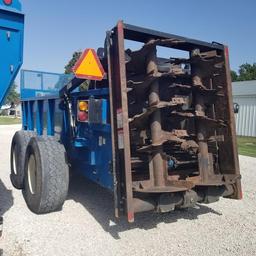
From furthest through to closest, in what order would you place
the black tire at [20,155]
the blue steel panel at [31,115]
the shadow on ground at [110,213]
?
the blue steel panel at [31,115] < the black tire at [20,155] < the shadow on ground at [110,213]

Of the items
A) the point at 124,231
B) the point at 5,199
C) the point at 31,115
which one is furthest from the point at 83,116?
the point at 31,115

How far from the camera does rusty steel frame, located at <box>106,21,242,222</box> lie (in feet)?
12.5

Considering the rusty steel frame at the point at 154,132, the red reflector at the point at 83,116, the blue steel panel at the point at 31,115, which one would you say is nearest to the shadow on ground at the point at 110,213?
the rusty steel frame at the point at 154,132

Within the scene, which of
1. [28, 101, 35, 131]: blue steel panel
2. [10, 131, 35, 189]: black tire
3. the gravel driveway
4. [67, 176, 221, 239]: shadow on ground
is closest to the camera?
the gravel driveway

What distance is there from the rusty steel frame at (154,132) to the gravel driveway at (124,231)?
14.6 inches

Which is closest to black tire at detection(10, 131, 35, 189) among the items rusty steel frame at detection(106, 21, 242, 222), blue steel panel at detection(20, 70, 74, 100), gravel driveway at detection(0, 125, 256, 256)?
gravel driveway at detection(0, 125, 256, 256)

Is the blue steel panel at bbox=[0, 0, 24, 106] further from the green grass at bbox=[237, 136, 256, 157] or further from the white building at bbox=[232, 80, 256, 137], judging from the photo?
the white building at bbox=[232, 80, 256, 137]

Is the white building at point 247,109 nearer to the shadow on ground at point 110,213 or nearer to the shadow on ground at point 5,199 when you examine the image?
the shadow on ground at point 110,213

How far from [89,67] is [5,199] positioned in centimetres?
284

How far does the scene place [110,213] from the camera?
16.0 feet

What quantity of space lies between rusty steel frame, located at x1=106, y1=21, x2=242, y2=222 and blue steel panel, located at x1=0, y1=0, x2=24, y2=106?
992mm

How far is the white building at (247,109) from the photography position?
22500 mm

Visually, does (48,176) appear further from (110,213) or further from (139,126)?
(139,126)

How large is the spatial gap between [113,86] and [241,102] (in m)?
21.3
